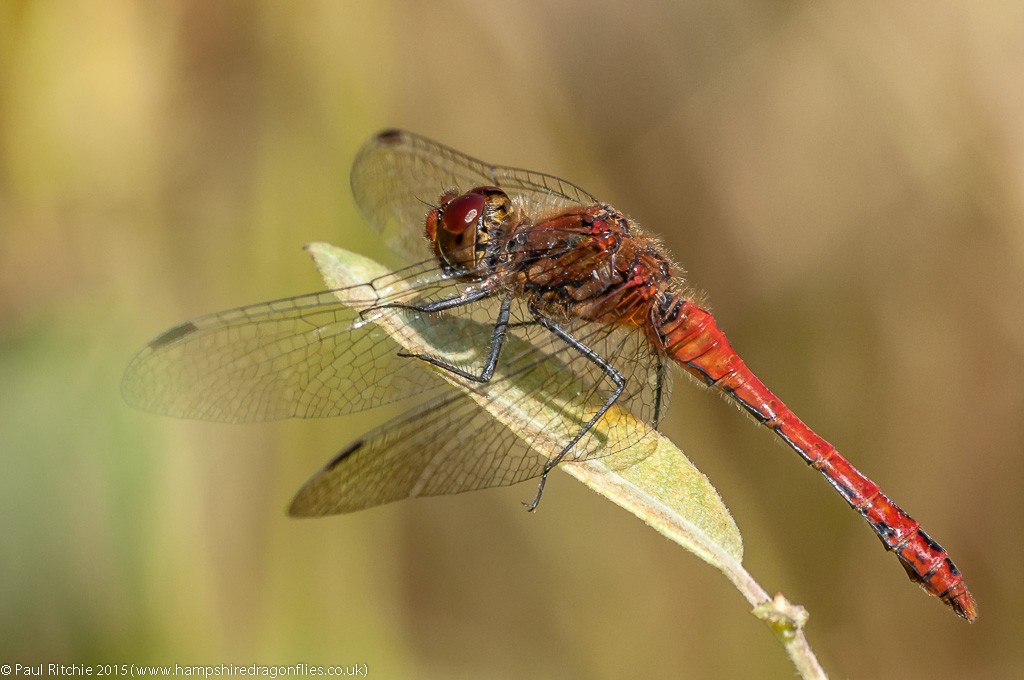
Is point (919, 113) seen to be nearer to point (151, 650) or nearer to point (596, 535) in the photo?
point (596, 535)

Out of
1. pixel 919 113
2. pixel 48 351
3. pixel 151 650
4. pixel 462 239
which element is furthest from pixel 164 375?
pixel 919 113

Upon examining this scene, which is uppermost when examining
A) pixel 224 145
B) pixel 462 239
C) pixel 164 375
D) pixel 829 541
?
pixel 224 145

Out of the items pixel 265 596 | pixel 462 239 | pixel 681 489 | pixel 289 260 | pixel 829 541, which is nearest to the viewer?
pixel 681 489

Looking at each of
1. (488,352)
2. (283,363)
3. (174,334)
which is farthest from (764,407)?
(174,334)

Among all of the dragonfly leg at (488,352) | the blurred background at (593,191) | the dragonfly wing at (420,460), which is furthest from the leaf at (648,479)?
the blurred background at (593,191)

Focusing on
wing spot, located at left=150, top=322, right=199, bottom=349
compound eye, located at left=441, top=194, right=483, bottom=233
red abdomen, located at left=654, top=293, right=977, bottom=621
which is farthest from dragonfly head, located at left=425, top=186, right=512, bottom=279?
wing spot, located at left=150, top=322, right=199, bottom=349

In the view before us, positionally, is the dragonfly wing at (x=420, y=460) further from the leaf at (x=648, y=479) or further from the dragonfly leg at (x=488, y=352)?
the leaf at (x=648, y=479)

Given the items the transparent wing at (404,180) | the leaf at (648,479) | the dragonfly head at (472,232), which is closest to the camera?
the leaf at (648,479)
